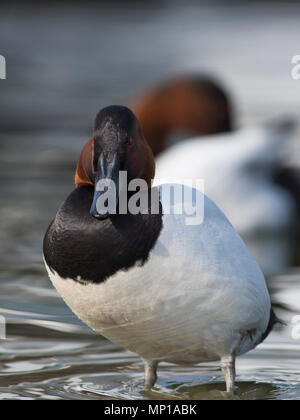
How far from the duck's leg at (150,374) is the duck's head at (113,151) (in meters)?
1.00

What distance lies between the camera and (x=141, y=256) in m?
3.87

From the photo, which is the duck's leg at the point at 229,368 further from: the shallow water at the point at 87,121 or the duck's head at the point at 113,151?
the duck's head at the point at 113,151

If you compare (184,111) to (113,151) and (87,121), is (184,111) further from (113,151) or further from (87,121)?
(113,151)

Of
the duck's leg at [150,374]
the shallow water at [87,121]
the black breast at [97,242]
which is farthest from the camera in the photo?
the shallow water at [87,121]

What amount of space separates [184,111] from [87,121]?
372 centimetres

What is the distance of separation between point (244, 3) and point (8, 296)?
1729cm

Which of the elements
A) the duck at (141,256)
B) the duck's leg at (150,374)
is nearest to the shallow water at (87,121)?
the duck's leg at (150,374)

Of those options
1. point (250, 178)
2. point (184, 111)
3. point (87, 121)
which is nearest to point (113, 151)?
point (250, 178)

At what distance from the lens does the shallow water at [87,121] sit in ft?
15.8

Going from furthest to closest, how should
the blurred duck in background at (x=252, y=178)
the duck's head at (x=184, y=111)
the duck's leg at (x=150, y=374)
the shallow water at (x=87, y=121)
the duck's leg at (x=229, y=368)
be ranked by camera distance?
the duck's head at (x=184, y=111)
the blurred duck in background at (x=252, y=178)
the shallow water at (x=87, y=121)
the duck's leg at (x=150, y=374)
the duck's leg at (x=229, y=368)

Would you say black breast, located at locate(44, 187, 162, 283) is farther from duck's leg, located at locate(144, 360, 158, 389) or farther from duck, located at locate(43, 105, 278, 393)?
duck's leg, located at locate(144, 360, 158, 389)

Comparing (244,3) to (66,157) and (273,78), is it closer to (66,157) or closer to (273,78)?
(273,78)

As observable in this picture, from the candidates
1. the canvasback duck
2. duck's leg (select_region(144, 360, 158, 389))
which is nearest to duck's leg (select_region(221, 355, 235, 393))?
duck's leg (select_region(144, 360, 158, 389))

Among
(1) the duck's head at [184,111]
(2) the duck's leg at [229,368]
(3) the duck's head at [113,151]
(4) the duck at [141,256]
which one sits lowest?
(2) the duck's leg at [229,368]
